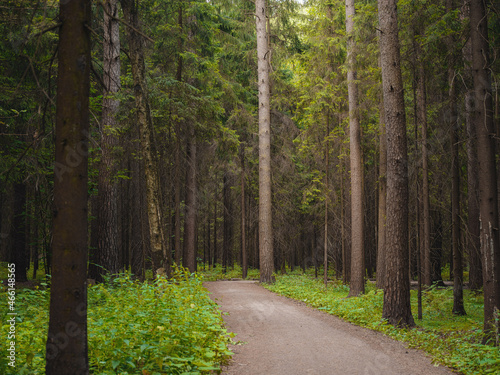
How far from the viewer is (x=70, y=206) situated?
9.57ft

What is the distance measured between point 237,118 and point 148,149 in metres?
13.0

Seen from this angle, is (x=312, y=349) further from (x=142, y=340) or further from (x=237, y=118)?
(x=237, y=118)

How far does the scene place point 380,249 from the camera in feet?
46.0

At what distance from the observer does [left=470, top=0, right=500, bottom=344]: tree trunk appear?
21.3 feet

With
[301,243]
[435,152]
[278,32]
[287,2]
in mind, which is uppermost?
[287,2]

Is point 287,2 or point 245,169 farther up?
point 287,2

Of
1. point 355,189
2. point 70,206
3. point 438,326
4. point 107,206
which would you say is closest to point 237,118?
point 355,189

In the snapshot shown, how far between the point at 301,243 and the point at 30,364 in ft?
113

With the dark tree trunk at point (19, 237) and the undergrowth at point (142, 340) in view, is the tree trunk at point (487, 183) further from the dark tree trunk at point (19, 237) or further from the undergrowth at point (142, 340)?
the dark tree trunk at point (19, 237)

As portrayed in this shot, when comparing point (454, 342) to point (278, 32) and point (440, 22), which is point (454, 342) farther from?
point (278, 32)

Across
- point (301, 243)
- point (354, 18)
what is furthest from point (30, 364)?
point (301, 243)

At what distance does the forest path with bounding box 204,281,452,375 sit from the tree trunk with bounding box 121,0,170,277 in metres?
2.42

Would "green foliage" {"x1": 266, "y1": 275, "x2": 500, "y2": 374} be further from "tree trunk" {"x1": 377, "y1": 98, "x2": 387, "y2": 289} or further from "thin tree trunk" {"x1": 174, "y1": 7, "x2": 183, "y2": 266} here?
"thin tree trunk" {"x1": 174, "y1": 7, "x2": 183, "y2": 266}

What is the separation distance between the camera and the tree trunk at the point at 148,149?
809cm
